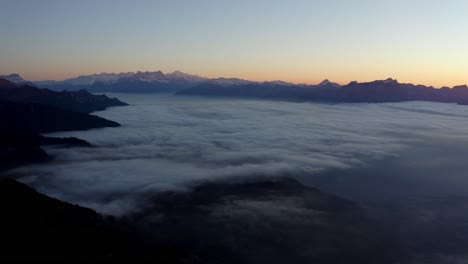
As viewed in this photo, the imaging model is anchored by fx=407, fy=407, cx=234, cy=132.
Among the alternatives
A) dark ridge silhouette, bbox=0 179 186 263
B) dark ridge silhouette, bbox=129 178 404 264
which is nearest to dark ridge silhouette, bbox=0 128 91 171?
dark ridge silhouette, bbox=129 178 404 264

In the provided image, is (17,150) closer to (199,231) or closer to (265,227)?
(199,231)

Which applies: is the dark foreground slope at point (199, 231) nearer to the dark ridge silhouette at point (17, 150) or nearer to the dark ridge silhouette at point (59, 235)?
the dark ridge silhouette at point (59, 235)

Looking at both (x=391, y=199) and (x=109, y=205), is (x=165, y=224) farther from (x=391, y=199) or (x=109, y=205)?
(x=391, y=199)

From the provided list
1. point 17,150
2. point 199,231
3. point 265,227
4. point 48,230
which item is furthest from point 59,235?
point 17,150

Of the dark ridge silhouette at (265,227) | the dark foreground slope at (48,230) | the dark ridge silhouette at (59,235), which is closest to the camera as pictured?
the dark ridge silhouette at (59,235)

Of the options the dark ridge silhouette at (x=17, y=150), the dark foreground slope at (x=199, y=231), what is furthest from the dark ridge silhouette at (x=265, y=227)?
the dark ridge silhouette at (x=17, y=150)

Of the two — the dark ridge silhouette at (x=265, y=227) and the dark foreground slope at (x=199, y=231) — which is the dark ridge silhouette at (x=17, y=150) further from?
the dark ridge silhouette at (x=265, y=227)

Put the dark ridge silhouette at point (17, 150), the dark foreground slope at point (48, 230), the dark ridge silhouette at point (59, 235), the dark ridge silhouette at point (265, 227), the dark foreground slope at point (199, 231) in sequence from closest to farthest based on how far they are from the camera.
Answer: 1. the dark ridge silhouette at point (59, 235)
2. the dark foreground slope at point (48, 230)
3. the dark foreground slope at point (199, 231)
4. the dark ridge silhouette at point (265, 227)
5. the dark ridge silhouette at point (17, 150)

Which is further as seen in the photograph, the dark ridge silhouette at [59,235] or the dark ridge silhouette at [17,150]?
the dark ridge silhouette at [17,150]

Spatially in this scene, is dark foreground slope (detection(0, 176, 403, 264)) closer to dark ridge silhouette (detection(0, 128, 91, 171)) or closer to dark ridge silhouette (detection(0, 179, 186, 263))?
dark ridge silhouette (detection(0, 179, 186, 263))

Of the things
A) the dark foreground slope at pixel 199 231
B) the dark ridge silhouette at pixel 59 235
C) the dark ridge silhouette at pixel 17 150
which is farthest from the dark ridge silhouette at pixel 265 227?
the dark ridge silhouette at pixel 17 150

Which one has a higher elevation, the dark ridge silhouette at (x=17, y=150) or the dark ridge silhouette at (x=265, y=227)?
the dark ridge silhouette at (x=17, y=150)
